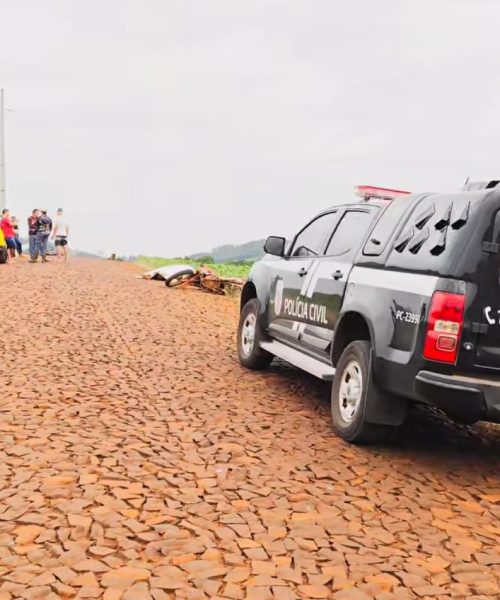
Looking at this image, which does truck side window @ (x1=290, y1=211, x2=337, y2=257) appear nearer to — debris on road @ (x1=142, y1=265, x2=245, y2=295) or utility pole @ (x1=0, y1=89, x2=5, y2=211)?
debris on road @ (x1=142, y1=265, x2=245, y2=295)

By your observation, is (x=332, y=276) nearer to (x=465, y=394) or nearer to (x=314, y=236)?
(x=314, y=236)

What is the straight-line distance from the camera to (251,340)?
834 centimetres

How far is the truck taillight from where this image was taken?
4.57 meters

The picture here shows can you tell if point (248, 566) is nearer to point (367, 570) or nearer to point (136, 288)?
point (367, 570)

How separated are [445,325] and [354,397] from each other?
1213mm

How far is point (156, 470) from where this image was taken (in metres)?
4.70

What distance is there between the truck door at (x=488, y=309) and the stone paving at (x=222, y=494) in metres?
0.94

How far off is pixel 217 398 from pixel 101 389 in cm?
117

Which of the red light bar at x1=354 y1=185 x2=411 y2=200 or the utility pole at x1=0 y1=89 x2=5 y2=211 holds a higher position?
the utility pole at x1=0 y1=89 x2=5 y2=211

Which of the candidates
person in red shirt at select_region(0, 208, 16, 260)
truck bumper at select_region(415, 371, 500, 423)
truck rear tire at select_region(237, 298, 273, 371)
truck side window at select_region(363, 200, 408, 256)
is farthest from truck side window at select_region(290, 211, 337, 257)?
person in red shirt at select_region(0, 208, 16, 260)

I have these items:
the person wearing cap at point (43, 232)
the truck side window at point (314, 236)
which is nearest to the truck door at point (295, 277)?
the truck side window at point (314, 236)

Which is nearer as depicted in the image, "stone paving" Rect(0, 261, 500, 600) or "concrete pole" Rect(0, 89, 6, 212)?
"stone paving" Rect(0, 261, 500, 600)

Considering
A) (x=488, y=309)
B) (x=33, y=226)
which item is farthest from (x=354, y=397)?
(x=33, y=226)

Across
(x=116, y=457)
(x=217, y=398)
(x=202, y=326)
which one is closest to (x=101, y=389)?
(x=217, y=398)
